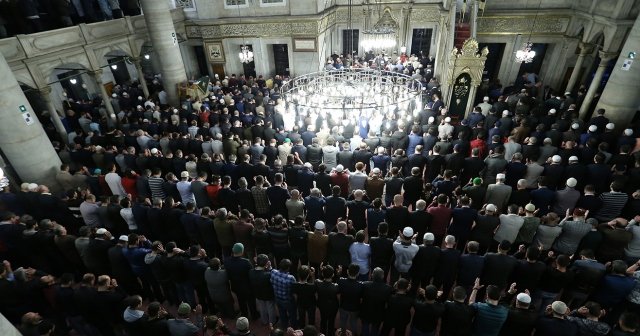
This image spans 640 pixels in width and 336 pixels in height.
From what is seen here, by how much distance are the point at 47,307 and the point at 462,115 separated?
11.4 m

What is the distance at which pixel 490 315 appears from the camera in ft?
12.3

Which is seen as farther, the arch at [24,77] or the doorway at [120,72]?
the doorway at [120,72]

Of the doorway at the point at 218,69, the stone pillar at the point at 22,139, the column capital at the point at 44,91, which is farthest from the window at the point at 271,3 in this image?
the stone pillar at the point at 22,139

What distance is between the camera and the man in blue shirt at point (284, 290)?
4221mm

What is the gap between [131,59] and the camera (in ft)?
39.6

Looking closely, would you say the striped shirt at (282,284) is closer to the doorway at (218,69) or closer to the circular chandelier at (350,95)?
the circular chandelier at (350,95)

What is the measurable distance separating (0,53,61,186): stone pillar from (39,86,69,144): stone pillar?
8.19ft

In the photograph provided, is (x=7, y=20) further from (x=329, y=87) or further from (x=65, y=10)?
(x=329, y=87)

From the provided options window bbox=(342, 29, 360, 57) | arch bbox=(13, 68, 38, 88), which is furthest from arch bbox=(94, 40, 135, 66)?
window bbox=(342, 29, 360, 57)

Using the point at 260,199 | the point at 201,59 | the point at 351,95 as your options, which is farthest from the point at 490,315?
the point at 201,59

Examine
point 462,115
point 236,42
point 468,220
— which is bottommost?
point 462,115

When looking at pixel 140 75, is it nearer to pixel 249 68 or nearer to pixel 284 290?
pixel 249 68

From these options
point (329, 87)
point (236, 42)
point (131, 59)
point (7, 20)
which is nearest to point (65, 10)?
point (7, 20)

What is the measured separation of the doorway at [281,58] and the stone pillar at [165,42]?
186 inches
